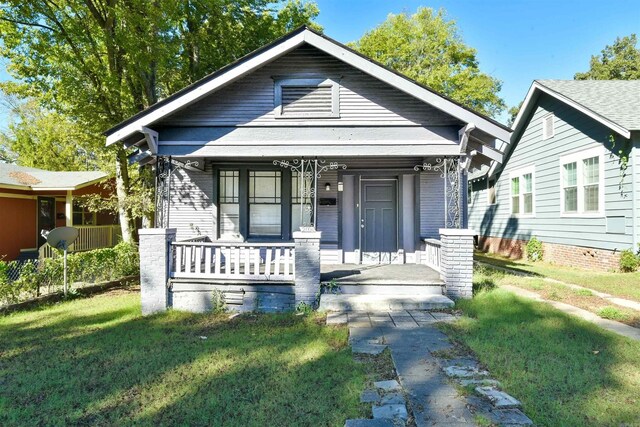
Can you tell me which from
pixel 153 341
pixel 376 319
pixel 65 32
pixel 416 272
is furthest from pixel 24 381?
pixel 65 32

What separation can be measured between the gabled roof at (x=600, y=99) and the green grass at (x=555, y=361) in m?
6.24

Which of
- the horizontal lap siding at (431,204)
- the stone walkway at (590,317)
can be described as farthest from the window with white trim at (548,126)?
the stone walkway at (590,317)

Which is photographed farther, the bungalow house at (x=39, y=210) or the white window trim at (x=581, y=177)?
the bungalow house at (x=39, y=210)

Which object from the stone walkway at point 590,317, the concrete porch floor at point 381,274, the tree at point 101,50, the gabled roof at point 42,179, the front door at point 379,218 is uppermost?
the tree at point 101,50

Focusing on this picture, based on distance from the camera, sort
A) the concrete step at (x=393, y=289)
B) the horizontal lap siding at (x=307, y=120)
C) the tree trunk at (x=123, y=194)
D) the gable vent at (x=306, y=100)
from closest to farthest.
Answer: the concrete step at (x=393, y=289), the horizontal lap siding at (x=307, y=120), the gable vent at (x=306, y=100), the tree trunk at (x=123, y=194)

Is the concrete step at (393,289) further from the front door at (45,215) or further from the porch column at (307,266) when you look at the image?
the front door at (45,215)

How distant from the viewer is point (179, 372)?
3.95 meters

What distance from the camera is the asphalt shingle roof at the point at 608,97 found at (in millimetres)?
9367

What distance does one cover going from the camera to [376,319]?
573 centimetres

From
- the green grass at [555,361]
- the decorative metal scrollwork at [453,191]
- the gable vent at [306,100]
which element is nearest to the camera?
the green grass at [555,361]

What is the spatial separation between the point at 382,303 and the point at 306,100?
4.16 metres

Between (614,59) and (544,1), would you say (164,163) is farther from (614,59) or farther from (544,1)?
(614,59)

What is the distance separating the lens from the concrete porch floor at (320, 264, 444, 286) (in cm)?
669

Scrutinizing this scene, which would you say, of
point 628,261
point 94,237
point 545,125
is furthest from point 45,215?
point 628,261
